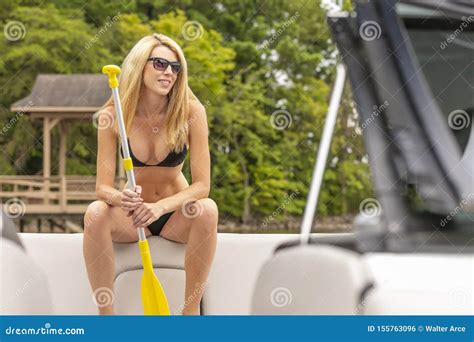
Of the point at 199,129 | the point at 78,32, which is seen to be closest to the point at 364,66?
the point at 199,129

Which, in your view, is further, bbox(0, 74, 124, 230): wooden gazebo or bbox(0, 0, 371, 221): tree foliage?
bbox(0, 0, 371, 221): tree foliage

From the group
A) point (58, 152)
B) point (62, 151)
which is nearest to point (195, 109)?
point (62, 151)

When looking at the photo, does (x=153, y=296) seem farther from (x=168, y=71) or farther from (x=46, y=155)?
(x=46, y=155)

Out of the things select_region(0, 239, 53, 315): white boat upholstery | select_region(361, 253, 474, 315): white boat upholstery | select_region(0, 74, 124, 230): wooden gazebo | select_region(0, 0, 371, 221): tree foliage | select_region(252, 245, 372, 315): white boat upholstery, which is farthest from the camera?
select_region(0, 0, 371, 221): tree foliage

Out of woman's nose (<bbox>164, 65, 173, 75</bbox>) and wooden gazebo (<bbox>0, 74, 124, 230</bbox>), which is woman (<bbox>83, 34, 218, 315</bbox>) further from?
wooden gazebo (<bbox>0, 74, 124, 230</bbox>)

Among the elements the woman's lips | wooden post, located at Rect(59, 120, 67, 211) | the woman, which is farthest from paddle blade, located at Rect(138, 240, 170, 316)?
wooden post, located at Rect(59, 120, 67, 211)

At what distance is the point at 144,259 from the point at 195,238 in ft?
0.35

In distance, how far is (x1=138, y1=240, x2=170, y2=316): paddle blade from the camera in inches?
64.2

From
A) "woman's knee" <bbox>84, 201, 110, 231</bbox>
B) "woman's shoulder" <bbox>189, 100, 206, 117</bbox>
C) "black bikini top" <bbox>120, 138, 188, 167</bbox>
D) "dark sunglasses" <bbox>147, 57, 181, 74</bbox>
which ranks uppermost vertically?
"dark sunglasses" <bbox>147, 57, 181, 74</bbox>

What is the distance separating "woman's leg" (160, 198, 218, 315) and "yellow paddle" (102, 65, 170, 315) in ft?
0.19

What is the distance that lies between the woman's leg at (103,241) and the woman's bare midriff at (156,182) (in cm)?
6

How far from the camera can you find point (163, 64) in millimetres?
1536

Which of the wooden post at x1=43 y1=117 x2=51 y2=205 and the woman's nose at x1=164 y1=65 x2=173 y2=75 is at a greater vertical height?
the woman's nose at x1=164 y1=65 x2=173 y2=75

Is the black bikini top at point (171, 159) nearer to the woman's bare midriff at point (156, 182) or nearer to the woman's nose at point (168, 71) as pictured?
the woman's bare midriff at point (156, 182)
